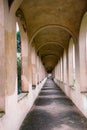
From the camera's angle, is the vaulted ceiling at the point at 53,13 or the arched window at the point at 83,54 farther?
the arched window at the point at 83,54

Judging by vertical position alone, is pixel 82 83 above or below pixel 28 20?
below

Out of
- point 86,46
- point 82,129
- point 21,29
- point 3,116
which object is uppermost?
point 21,29

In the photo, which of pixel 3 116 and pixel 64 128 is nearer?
pixel 3 116

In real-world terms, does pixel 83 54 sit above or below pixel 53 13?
below

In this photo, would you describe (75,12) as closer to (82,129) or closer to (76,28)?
(76,28)

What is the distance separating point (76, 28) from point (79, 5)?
1.57 metres

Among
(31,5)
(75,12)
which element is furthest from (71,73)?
(31,5)

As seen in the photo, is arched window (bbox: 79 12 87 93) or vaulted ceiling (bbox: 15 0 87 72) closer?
vaulted ceiling (bbox: 15 0 87 72)

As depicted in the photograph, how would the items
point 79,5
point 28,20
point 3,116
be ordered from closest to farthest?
1. point 3,116
2. point 79,5
3. point 28,20

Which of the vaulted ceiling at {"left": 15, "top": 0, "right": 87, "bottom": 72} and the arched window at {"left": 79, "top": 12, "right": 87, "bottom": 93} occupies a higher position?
the vaulted ceiling at {"left": 15, "top": 0, "right": 87, "bottom": 72}

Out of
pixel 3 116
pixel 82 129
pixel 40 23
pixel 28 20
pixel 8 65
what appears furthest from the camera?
pixel 40 23

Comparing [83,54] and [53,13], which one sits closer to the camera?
[83,54]

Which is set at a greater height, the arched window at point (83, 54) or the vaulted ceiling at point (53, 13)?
the vaulted ceiling at point (53, 13)

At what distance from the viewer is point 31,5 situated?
8.23 meters
